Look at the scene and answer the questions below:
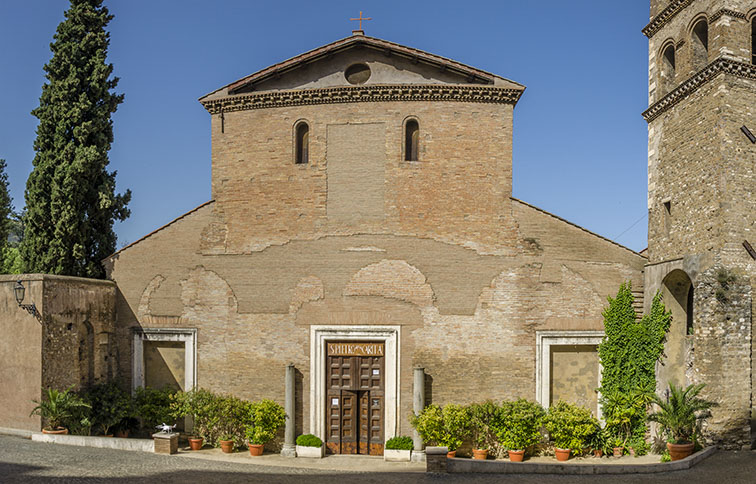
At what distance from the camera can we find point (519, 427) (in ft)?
45.0

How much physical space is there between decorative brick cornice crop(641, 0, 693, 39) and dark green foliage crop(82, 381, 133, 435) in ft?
57.6

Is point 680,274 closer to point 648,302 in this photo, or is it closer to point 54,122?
point 648,302

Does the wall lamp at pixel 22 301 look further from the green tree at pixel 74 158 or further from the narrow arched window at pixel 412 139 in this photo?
the narrow arched window at pixel 412 139

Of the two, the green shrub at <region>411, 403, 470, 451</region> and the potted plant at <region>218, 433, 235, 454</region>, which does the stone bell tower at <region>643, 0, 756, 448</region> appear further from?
the potted plant at <region>218, 433, 235, 454</region>

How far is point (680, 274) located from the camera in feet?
45.2

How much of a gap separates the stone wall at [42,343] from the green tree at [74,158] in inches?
108

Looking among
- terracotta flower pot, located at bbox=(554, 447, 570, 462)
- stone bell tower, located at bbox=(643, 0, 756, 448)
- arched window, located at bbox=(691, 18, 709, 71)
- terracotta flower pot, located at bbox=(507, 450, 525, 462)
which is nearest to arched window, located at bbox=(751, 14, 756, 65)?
stone bell tower, located at bbox=(643, 0, 756, 448)

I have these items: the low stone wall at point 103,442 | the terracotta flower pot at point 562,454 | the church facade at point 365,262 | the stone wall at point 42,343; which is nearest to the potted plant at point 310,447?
the church facade at point 365,262

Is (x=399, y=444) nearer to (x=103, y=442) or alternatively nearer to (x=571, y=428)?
(x=571, y=428)

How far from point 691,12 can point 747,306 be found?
7348mm

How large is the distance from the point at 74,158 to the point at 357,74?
9195 mm

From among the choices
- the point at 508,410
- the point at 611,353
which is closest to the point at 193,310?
the point at 508,410

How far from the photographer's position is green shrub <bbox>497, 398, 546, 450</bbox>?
44.9 feet

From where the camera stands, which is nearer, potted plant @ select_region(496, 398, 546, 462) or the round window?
potted plant @ select_region(496, 398, 546, 462)
